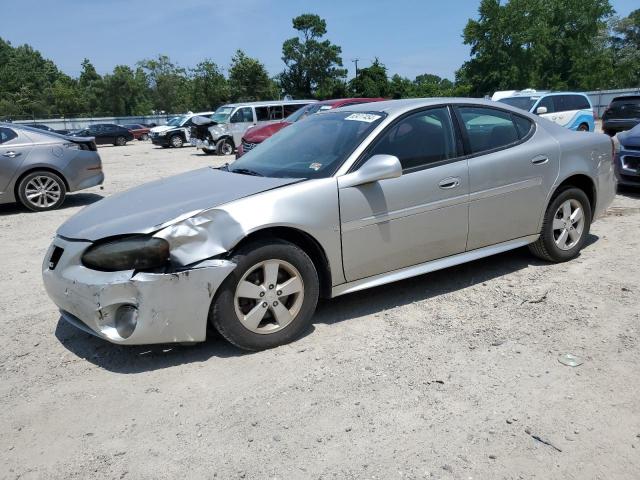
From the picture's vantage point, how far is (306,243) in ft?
12.4

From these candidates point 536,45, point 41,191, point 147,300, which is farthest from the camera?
point 536,45

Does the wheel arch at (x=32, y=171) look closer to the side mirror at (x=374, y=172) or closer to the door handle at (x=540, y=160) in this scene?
the side mirror at (x=374, y=172)

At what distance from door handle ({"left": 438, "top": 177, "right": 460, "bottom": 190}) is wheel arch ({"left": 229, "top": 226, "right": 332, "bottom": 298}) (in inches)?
43.4

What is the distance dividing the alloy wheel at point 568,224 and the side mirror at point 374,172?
1992mm

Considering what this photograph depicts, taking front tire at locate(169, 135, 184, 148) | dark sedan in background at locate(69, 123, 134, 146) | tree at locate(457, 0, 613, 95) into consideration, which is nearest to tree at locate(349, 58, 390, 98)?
tree at locate(457, 0, 613, 95)

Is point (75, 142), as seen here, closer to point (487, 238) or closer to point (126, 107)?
point (487, 238)

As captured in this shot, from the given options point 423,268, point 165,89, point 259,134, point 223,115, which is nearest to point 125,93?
point 165,89

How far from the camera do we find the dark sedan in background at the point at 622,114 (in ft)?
48.5

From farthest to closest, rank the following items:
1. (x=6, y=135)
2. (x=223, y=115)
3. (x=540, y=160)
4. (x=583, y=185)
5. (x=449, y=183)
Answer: (x=223, y=115)
(x=6, y=135)
(x=583, y=185)
(x=540, y=160)
(x=449, y=183)

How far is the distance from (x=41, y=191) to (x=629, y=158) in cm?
917

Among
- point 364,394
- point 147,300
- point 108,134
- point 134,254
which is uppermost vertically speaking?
point 134,254

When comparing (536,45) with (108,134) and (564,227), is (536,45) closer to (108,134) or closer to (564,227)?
(108,134)

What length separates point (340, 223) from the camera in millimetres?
3752

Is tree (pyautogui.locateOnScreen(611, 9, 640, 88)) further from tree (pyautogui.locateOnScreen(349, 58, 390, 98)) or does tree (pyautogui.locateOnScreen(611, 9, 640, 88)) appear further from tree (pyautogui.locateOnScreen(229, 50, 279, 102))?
tree (pyautogui.locateOnScreen(229, 50, 279, 102))
